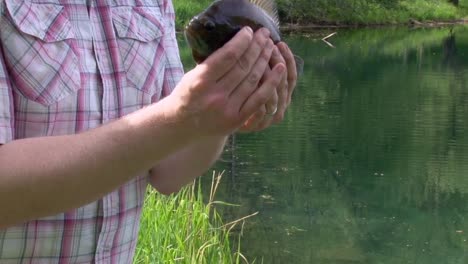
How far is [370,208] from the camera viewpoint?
9992 millimetres

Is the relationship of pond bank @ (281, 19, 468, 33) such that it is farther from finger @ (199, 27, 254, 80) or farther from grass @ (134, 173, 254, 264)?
finger @ (199, 27, 254, 80)

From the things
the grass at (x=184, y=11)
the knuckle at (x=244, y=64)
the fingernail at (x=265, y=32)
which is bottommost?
the knuckle at (x=244, y=64)

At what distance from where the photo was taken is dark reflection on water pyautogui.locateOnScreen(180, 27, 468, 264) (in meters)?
8.79

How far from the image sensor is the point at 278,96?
1.59 metres

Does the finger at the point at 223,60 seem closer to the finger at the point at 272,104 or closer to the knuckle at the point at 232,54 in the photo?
the knuckle at the point at 232,54

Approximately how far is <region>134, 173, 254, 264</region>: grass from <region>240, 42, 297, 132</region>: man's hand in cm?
261

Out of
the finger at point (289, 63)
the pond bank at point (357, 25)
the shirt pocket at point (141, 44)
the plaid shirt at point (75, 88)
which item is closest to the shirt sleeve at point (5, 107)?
the plaid shirt at point (75, 88)

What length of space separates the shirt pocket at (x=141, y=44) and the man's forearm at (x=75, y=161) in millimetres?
279

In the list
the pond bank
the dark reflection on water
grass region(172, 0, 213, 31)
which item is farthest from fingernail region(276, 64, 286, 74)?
the pond bank

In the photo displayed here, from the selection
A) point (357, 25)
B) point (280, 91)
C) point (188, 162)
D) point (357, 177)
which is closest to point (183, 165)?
point (188, 162)

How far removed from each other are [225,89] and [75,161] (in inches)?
10.9

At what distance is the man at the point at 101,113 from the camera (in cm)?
138

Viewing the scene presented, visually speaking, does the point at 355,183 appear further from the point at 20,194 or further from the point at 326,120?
the point at 20,194

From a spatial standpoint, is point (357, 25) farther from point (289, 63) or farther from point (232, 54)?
point (232, 54)
